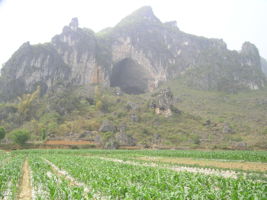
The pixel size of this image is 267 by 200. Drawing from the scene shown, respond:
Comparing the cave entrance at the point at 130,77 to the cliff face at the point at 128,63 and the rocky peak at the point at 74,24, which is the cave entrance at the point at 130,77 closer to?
the cliff face at the point at 128,63

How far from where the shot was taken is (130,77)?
163625 millimetres

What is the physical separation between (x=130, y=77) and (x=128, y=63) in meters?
9.81

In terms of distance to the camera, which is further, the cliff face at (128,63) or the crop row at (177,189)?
the cliff face at (128,63)

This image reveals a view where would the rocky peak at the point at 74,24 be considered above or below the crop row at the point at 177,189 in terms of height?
above

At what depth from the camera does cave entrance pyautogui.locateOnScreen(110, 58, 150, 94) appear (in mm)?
160875

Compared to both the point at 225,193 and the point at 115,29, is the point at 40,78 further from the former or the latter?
the point at 225,193

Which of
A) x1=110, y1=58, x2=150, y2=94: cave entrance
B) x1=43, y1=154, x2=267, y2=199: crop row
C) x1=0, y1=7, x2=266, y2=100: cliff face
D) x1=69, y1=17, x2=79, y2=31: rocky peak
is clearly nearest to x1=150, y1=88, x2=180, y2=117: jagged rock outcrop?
x1=0, y1=7, x2=266, y2=100: cliff face

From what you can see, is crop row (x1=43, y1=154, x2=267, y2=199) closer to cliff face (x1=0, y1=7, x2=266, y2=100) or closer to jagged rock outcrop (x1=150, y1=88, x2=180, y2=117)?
jagged rock outcrop (x1=150, y1=88, x2=180, y2=117)

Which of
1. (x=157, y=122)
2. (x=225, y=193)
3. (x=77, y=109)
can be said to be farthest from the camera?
(x=77, y=109)

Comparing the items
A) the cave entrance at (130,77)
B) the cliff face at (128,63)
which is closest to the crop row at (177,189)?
the cliff face at (128,63)

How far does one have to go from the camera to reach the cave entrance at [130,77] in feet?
528

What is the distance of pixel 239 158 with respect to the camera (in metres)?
38.1

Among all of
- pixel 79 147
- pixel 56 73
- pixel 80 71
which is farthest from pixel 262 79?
pixel 79 147

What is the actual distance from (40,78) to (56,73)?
30.2 feet
